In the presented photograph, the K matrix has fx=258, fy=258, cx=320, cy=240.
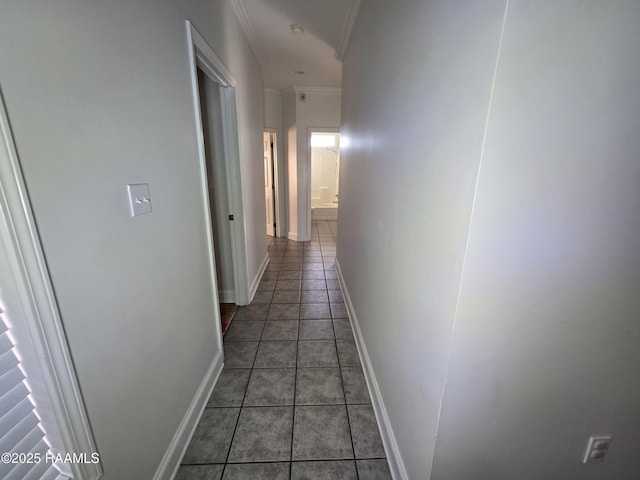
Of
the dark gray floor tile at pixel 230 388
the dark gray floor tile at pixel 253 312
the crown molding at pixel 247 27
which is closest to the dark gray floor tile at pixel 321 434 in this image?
the dark gray floor tile at pixel 230 388

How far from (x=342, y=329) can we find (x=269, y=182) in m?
3.64

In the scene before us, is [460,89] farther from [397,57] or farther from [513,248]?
[397,57]

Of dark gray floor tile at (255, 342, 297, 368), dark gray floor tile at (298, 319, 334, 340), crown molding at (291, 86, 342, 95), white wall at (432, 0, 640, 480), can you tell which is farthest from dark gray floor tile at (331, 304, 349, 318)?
crown molding at (291, 86, 342, 95)

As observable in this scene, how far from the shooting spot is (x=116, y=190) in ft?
2.87

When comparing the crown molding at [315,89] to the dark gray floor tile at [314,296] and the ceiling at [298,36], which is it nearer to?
the ceiling at [298,36]

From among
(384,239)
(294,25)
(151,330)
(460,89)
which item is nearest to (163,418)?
(151,330)

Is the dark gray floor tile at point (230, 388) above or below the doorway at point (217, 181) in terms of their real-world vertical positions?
below

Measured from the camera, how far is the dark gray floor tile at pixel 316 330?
2.25 meters

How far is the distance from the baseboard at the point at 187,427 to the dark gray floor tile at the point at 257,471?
0.24 metres

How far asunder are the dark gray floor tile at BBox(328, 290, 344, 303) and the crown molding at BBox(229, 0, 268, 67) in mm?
2831

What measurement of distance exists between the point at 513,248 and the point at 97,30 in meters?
1.37

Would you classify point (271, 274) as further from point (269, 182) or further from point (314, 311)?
point (269, 182)

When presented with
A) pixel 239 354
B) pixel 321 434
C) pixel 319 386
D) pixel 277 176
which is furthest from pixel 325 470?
pixel 277 176

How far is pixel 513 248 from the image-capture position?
68 cm
